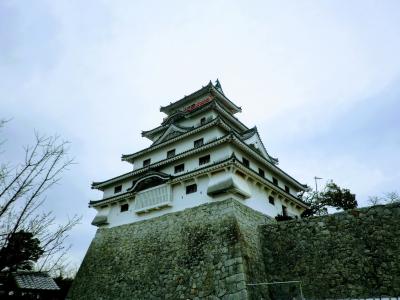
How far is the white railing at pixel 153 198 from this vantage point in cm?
1808

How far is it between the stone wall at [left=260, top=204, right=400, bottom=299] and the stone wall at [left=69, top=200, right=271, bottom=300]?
1.44 m

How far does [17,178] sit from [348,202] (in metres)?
25.8

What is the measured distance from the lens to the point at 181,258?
15.4 meters

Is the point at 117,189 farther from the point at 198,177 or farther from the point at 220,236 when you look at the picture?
the point at 220,236

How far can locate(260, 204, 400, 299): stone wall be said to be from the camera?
39.9 feet

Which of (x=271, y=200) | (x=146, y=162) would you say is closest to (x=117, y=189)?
(x=146, y=162)

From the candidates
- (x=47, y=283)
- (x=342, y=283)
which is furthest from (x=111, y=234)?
(x=342, y=283)

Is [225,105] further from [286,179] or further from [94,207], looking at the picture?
[94,207]

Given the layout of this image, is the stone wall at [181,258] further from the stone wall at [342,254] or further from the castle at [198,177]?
the stone wall at [342,254]

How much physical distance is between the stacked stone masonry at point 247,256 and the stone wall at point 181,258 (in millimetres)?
47

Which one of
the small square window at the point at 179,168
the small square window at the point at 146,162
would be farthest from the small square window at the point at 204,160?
the small square window at the point at 146,162

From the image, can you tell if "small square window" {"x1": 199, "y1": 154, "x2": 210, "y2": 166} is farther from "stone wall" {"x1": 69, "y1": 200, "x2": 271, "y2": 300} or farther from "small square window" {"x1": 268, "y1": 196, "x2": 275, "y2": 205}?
"small square window" {"x1": 268, "y1": 196, "x2": 275, "y2": 205}

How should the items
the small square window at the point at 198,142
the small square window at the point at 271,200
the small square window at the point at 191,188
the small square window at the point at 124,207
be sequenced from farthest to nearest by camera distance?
the small square window at the point at 124,207 → the small square window at the point at 198,142 → the small square window at the point at 271,200 → the small square window at the point at 191,188

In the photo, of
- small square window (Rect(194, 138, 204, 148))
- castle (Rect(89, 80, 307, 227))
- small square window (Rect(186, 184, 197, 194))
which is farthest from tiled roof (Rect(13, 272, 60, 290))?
small square window (Rect(194, 138, 204, 148))
